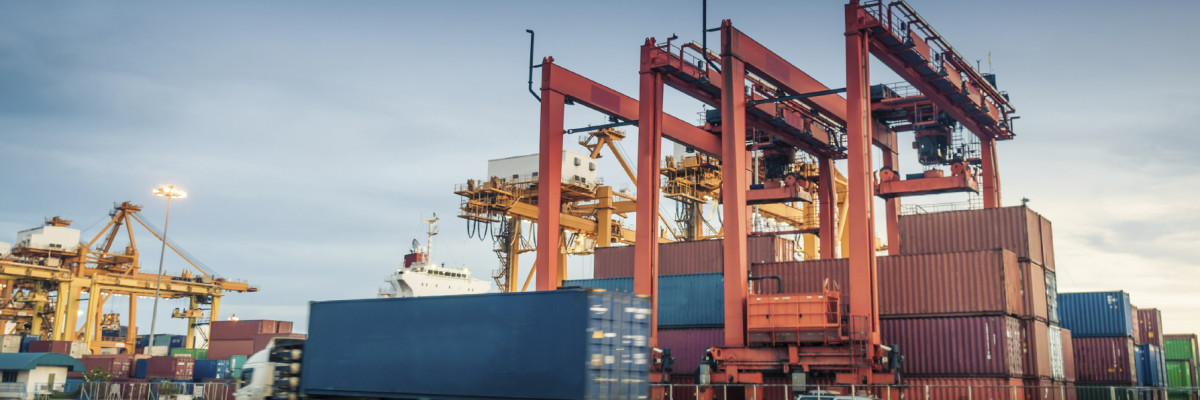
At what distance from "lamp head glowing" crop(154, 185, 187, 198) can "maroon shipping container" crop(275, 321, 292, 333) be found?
21.3 metres

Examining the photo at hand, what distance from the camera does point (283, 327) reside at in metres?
59.2

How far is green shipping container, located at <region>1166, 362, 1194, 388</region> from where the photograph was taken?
143 feet

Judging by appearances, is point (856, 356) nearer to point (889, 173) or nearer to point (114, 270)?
point (889, 173)

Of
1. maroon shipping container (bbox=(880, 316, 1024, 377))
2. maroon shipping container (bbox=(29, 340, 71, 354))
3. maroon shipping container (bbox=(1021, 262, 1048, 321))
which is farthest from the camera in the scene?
maroon shipping container (bbox=(29, 340, 71, 354))

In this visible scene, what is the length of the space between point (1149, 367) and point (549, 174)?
27666 mm

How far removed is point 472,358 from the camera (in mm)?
17422

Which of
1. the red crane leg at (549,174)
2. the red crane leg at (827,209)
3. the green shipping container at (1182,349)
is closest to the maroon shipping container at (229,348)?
the red crane leg at (549,174)

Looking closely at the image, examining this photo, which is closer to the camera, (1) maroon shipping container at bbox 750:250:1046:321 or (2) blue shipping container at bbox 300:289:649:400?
(2) blue shipping container at bbox 300:289:649:400

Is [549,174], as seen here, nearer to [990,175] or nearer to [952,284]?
[952,284]

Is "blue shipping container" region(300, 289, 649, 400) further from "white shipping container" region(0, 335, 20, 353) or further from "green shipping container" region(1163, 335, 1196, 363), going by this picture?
"white shipping container" region(0, 335, 20, 353)

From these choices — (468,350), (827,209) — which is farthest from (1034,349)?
(468,350)

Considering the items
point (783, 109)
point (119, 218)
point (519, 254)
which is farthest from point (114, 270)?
point (783, 109)

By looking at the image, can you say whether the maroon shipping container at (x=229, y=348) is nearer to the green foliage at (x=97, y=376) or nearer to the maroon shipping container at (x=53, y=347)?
the maroon shipping container at (x=53, y=347)

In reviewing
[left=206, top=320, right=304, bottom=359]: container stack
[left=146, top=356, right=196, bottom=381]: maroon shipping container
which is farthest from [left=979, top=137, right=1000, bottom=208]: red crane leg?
[left=206, top=320, right=304, bottom=359]: container stack
